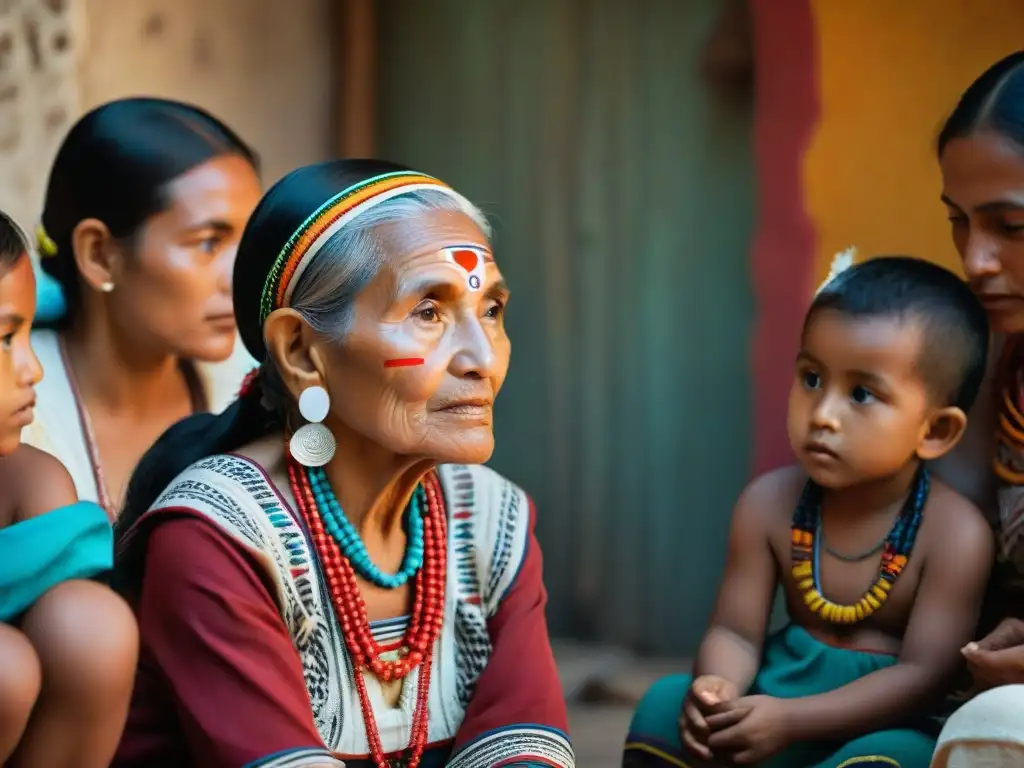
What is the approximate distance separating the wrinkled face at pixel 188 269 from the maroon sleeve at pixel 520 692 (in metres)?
1.13

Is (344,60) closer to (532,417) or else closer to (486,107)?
(486,107)

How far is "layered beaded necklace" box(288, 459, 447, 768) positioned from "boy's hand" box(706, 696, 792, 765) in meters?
0.61

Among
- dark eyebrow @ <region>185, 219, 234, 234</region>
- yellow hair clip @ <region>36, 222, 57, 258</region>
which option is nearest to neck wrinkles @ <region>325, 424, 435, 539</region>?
dark eyebrow @ <region>185, 219, 234, 234</region>

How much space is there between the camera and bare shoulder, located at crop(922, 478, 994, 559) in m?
2.76

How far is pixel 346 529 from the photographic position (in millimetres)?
2486

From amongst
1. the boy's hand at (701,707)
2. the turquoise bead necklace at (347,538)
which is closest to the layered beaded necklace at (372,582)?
the turquoise bead necklace at (347,538)

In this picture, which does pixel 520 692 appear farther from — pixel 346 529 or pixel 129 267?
pixel 129 267

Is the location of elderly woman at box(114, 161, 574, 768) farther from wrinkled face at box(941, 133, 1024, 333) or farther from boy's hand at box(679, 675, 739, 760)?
wrinkled face at box(941, 133, 1024, 333)

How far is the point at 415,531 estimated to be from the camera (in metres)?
2.60

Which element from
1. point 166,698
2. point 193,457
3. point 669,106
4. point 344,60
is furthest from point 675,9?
point 166,698

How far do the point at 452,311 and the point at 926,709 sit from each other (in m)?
1.26

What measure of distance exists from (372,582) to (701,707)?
748mm

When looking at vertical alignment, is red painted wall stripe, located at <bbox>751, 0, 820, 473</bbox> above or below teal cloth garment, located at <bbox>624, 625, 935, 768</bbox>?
above

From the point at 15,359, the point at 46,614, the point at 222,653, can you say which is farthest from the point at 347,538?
the point at 15,359
